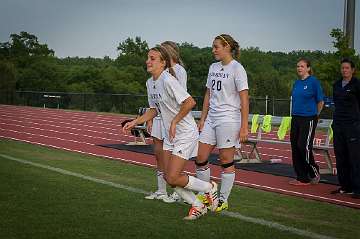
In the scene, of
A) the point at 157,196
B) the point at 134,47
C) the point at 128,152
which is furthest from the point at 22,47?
the point at 157,196

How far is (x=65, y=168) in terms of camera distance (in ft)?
40.9

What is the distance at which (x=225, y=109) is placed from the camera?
8180 mm

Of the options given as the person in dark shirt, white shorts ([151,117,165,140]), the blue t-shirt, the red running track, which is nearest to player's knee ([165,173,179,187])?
white shorts ([151,117,165,140])

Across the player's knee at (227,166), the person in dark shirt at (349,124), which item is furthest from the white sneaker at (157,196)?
the person in dark shirt at (349,124)

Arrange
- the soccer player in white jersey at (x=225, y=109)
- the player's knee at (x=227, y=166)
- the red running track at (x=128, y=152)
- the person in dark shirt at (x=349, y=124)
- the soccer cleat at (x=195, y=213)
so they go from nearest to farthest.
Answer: the soccer cleat at (x=195, y=213) → the soccer player in white jersey at (x=225, y=109) → the player's knee at (x=227, y=166) → the person in dark shirt at (x=349, y=124) → the red running track at (x=128, y=152)

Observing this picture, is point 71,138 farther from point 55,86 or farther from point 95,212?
point 55,86

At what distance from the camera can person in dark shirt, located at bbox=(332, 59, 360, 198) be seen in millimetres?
10047

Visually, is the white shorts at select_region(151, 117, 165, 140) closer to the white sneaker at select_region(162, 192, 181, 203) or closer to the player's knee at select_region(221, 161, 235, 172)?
the white sneaker at select_region(162, 192, 181, 203)

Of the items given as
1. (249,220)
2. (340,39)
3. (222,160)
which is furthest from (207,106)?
(340,39)

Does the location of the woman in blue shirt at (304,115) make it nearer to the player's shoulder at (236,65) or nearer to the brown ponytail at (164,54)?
the player's shoulder at (236,65)

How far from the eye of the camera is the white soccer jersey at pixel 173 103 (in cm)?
750

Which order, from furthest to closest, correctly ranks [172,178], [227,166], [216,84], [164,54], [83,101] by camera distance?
[83,101] < [227,166] < [216,84] < [164,54] < [172,178]

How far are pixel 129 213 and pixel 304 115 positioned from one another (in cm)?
430

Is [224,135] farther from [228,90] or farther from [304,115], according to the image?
[304,115]
